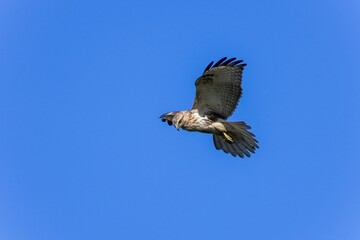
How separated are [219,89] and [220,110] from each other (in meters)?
0.44

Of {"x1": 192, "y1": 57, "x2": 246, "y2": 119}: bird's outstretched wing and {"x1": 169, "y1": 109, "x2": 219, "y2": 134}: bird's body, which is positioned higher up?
{"x1": 192, "y1": 57, "x2": 246, "y2": 119}: bird's outstretched wing

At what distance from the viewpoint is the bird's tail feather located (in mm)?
23609

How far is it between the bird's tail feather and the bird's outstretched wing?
450 millimetres

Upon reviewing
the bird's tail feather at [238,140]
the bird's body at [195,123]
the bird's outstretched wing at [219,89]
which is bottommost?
the bird's tail feather at [238,140]

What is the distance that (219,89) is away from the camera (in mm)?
24000

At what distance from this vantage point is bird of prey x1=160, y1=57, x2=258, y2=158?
77.8ft

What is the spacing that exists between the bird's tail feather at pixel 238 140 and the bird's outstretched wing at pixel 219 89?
1.48ft

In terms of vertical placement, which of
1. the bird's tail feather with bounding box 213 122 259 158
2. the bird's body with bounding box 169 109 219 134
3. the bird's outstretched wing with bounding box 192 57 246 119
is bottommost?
the bird's tail feather with bounding box 213 122 259 158

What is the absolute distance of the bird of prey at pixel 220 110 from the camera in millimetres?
23703

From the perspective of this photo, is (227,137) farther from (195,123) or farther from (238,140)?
(195,123)

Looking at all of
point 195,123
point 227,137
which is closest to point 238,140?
point 227,137

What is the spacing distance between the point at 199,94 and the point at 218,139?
1.07 meters

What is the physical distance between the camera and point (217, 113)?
24.2 meters

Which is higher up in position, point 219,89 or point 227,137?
point 219,89
